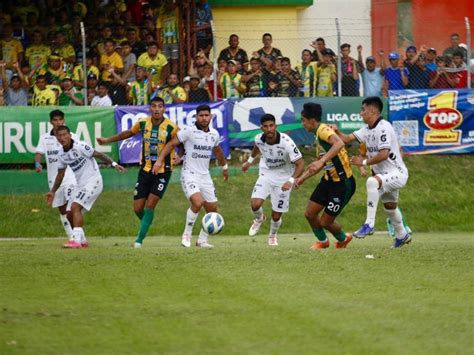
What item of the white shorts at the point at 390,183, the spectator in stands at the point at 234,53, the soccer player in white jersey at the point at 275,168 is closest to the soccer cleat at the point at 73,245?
the soccer player in white jersey at the point at 275,168

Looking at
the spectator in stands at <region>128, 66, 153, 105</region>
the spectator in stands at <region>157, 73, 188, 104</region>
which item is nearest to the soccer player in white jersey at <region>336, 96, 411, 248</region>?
the spectator in stands at <region>157, 73, 188, 104</region>

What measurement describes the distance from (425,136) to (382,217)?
9.16 ft

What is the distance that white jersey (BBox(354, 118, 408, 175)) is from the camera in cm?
1580

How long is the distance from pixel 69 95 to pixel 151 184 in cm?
772

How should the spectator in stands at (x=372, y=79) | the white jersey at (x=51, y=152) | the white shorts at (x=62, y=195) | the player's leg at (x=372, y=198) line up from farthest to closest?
the spectator in stands at (x=372, y=79), the white jersey at (x=51, y=152), the white shorts at (x=62, y=195), the player's leg at (x=372, y=198)

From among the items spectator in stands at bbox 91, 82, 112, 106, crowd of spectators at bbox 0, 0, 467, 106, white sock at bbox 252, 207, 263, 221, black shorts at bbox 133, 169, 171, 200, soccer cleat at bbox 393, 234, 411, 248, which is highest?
crowd of spectators at bbox 0, 0, 467, 106

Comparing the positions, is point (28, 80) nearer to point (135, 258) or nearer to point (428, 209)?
point (428, 209)

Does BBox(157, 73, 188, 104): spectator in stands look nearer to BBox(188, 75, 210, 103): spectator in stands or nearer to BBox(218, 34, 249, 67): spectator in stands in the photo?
BBox(188, 75, 210, 103): spectator in stands

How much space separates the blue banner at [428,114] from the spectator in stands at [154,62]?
498 cm

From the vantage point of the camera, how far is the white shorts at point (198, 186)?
18.0 m

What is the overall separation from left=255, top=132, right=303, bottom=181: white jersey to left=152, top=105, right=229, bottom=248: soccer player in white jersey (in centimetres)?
78

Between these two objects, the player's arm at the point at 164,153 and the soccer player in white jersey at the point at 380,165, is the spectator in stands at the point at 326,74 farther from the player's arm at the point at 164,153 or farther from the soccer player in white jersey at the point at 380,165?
the soccer player in white jersey at the point at 380,165

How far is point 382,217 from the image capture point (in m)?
24.9

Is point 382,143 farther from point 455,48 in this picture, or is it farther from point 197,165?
point 455,48
